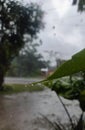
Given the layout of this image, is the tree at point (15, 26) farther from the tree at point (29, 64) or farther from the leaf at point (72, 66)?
the tree at point (29, 64)

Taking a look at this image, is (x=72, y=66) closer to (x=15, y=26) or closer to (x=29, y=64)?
(x=15, y=26)

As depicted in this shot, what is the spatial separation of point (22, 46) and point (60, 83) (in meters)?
12.9

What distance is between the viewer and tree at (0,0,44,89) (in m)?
16.5

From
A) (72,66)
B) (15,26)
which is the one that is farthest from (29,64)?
(72,66)

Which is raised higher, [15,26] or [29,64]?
[15,26]

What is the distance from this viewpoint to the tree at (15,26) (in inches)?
650

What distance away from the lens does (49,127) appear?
7.34 metres

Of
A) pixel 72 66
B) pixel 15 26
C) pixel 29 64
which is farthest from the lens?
pixel 29 64

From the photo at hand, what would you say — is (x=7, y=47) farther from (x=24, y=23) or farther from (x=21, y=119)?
(x=21, y=119)

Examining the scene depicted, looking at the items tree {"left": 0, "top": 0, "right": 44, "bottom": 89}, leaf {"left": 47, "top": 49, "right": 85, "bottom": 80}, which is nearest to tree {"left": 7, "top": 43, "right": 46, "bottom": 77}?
tree {"left": 0, "top": 0, "right": 44, "bottom": 89}

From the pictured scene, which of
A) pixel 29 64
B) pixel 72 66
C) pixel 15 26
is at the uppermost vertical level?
pixel 72 66

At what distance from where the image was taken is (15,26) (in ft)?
55.5

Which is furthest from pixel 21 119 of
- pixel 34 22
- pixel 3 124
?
pixel 34 22

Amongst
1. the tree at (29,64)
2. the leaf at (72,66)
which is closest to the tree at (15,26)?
the leaf at (72,66)
